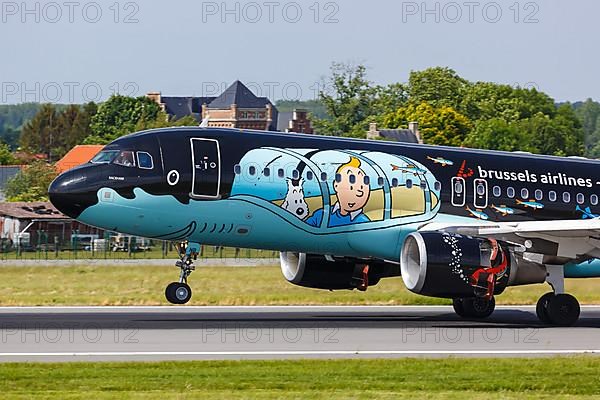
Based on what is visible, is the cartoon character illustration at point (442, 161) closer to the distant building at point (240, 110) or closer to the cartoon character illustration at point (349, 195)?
the cartoon character illustration at point (349, 195)

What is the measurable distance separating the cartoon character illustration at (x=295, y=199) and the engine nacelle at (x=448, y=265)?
7.96 feet

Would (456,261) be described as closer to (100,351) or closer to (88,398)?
(100,351)

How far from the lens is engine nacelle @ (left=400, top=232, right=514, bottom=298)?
26.4 meters

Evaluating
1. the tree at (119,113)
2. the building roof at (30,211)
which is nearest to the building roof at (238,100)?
the tree at (119,113)

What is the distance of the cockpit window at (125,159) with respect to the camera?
1067 inches

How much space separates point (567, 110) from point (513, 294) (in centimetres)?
14381

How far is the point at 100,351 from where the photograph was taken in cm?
2220

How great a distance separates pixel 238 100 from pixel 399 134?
194ft

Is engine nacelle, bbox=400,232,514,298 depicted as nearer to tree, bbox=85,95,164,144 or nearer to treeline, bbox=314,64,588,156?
treeline, bbox=314,64,588,156

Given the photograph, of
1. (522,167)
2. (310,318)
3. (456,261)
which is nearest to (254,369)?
(456,261)

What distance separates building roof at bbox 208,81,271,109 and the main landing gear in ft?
472

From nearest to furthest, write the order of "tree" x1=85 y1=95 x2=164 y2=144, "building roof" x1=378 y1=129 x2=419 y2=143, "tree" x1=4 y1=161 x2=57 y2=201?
"tree" x1=4 y1=161 x2=57 y2=201
"building roof" x1=378 y1=129 x2=419 y2=143
"tree" x1=85 y1=95 x2=164 y2=144

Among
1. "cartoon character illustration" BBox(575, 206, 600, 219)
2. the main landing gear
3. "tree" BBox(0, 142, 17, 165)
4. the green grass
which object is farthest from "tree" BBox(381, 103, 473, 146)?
the green grass

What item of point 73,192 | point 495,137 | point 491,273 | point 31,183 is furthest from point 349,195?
point 495,137
